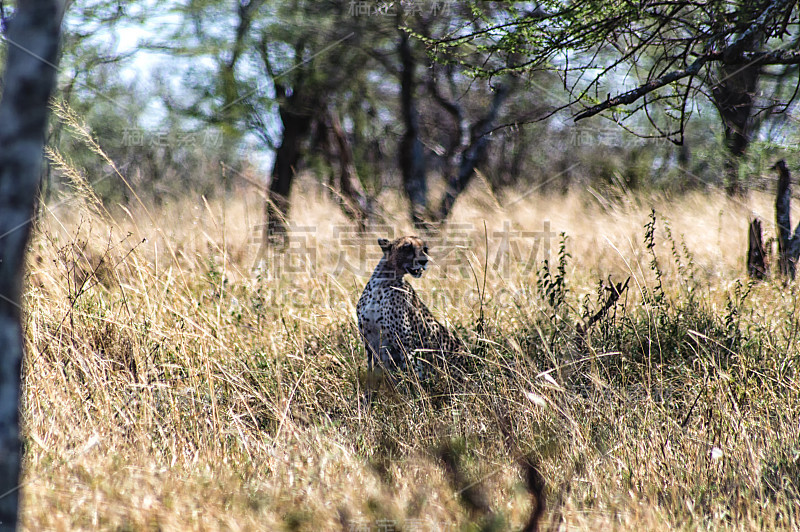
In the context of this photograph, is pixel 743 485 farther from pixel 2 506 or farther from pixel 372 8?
pixel 372 8

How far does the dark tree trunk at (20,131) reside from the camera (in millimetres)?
1530

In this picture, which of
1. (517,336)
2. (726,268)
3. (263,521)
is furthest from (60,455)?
(726,268)

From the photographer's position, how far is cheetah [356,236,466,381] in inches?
164

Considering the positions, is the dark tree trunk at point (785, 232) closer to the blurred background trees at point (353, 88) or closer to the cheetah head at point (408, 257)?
the blurred background trees at point (353, 88)

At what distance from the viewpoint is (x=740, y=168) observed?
6.82 metres

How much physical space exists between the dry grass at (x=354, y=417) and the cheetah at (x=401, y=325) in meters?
0.22

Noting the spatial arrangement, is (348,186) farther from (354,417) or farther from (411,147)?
(354,417)

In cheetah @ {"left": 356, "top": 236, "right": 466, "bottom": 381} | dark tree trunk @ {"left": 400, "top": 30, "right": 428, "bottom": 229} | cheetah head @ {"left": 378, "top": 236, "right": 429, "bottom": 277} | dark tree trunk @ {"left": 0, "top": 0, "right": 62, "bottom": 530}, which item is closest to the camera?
dark tree trunk @ {"left": 0, "top": 0, "right": 62, "bottom": 530}

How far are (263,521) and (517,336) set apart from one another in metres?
2.42

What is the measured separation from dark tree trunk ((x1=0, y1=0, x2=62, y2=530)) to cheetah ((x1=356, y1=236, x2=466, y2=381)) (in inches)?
102

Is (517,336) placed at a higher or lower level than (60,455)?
higher

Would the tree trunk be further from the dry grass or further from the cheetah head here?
the cheetah head

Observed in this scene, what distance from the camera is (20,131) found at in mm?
1545

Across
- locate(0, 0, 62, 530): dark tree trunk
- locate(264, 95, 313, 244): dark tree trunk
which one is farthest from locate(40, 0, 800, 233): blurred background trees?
locate(0, 0, 62, 530): dark tree trunk
